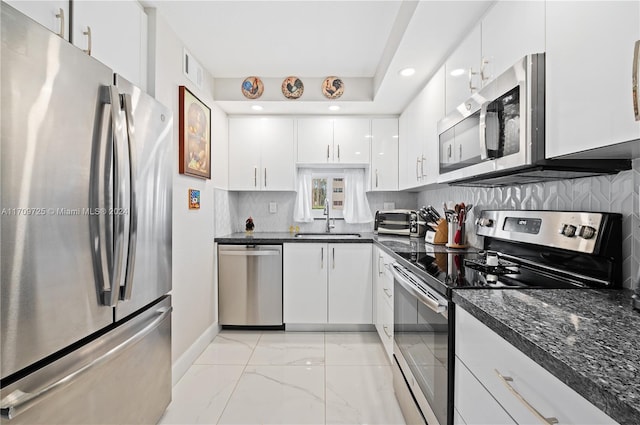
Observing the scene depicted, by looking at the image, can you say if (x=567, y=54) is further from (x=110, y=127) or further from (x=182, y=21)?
(x=182, y=21)

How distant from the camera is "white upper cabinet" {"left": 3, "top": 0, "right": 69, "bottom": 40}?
3.57 ft

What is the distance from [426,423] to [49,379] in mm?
1465

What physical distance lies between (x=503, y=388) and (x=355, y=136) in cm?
286

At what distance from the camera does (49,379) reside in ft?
3.43

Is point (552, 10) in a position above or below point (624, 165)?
above

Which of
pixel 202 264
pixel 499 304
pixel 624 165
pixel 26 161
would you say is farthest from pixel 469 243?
pixel 26 161

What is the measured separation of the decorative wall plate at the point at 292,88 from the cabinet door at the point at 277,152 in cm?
40

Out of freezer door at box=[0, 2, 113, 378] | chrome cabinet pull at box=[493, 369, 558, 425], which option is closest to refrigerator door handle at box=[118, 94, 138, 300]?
freezer door at box=[0, 2, 113, 378]

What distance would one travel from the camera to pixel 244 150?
11.1 feet

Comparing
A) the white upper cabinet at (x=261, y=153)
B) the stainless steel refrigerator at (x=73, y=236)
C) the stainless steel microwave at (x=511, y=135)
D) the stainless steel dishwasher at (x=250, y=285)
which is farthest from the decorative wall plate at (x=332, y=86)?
the stainless steel refrigerator at (x=73, y=236)

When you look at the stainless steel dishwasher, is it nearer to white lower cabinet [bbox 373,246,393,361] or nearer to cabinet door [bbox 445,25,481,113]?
white lower cabinet [bbox 373,246,393,361]

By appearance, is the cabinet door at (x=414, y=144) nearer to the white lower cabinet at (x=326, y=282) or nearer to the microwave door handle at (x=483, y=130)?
the white lower cabinet at (x=326, y=282)

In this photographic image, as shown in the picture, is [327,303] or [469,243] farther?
[327,303]

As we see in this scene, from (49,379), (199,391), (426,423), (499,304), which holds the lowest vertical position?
(199,391)
